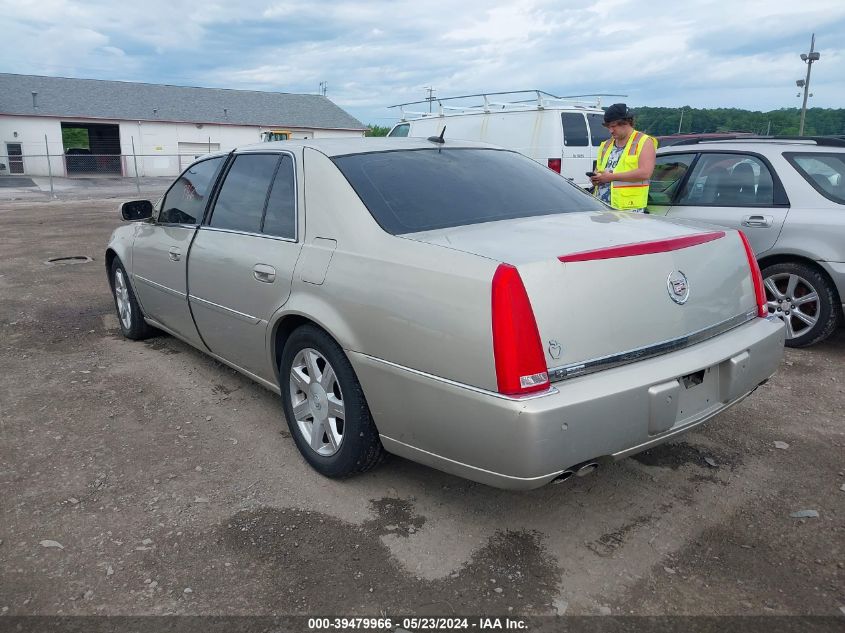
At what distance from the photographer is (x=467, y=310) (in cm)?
244

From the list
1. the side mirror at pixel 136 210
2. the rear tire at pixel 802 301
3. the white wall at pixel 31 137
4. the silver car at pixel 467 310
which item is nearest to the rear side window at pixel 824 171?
the rear tire at pixel 802 301

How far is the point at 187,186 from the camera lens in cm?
468

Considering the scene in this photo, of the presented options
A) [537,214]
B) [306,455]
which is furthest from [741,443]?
[306,455]

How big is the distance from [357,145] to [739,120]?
4854cm

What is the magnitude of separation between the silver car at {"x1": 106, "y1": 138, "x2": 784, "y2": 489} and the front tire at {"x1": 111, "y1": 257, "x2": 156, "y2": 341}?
5.51 feet

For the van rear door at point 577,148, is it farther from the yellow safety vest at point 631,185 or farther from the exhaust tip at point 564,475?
the exhaust tip at point 564,475

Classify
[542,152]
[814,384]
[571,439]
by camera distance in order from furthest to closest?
[542,152] < [814,384] < [571,439]

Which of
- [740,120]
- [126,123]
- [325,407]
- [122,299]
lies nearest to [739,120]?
[740,120]

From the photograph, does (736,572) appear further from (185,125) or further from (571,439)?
(185,125)

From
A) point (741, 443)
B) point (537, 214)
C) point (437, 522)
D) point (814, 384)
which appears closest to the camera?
point (437, 522)

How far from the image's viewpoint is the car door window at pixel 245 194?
376cm

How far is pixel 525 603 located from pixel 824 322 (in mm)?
3867

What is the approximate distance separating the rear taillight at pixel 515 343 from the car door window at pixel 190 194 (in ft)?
8.58

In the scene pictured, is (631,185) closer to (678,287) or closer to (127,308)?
(678,287)
